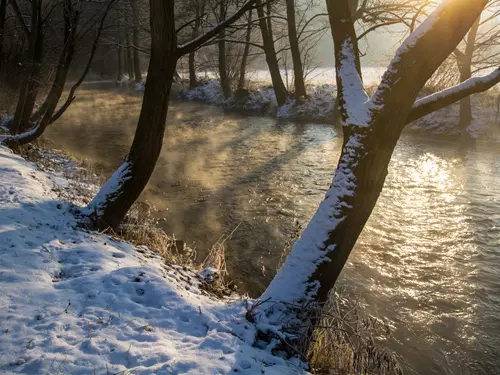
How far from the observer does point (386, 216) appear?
7.54 m

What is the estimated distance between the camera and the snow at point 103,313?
8.14 feet

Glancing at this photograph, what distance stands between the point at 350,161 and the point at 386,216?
462 cm

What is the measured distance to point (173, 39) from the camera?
4.64 metres

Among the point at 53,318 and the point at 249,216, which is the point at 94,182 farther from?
the point at 53,318

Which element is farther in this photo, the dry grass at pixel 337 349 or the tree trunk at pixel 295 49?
the tree trunk at pixel 295 49

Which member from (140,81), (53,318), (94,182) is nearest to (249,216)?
(94,182)

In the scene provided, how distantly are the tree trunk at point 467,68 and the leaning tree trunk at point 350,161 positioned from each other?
40.1 feet

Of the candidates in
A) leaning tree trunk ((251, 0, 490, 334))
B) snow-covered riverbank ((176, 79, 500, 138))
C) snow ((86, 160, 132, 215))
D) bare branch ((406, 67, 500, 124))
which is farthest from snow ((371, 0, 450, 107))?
snow-covered riverbank ((176, 79, 500, 138))

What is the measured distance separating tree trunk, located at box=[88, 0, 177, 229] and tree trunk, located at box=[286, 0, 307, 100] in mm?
13929

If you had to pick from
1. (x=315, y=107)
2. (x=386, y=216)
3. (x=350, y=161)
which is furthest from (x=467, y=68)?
(x=350, y=161)

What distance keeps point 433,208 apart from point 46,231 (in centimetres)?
734

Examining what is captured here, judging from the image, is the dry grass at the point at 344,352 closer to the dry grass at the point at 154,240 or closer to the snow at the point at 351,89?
the snow at the point at 351,89

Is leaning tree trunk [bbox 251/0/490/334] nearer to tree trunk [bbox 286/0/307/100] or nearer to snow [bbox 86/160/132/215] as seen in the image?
snow [bbox 86/160/132/215]

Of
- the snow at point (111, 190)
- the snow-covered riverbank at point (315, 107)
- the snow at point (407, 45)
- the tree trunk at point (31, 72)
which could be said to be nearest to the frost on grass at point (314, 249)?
the snow at point (407, 45)
